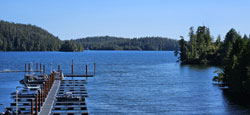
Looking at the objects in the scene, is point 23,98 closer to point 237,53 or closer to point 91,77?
point 237,53

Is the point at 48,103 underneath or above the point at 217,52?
underneath

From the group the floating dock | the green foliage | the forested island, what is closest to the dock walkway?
the floating dock

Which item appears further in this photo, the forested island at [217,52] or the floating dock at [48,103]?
the forested island at [217,52]

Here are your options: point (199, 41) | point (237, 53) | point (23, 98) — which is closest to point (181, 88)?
point (237, 53)

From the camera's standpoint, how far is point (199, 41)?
150 metres

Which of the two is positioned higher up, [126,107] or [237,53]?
[237,53]

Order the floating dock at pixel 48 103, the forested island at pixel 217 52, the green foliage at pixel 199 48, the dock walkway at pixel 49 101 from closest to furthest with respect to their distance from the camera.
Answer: the floating dock at pixel 48 103 → the dock walkway at pixel 49 101 → the forested island at pixel 217 52 → the green foliage at pixel 199 48

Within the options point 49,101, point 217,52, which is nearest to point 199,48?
point 217,52

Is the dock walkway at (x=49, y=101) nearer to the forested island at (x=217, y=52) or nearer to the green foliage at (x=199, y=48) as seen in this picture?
the forested island at (x=217, y=52)

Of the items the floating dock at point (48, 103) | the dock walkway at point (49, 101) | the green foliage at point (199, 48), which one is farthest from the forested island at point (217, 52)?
the dock walkway at point (49, 101)

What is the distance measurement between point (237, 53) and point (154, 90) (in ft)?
43.3

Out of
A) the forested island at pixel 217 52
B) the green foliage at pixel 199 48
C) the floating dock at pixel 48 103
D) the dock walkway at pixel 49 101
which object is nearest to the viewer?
the floating dock at pixel 48 103

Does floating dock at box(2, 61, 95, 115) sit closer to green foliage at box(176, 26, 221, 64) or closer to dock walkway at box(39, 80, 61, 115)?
dock walkway at box(39, 80, 61, 115)

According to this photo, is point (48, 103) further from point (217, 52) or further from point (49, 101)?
point (217, 52)
